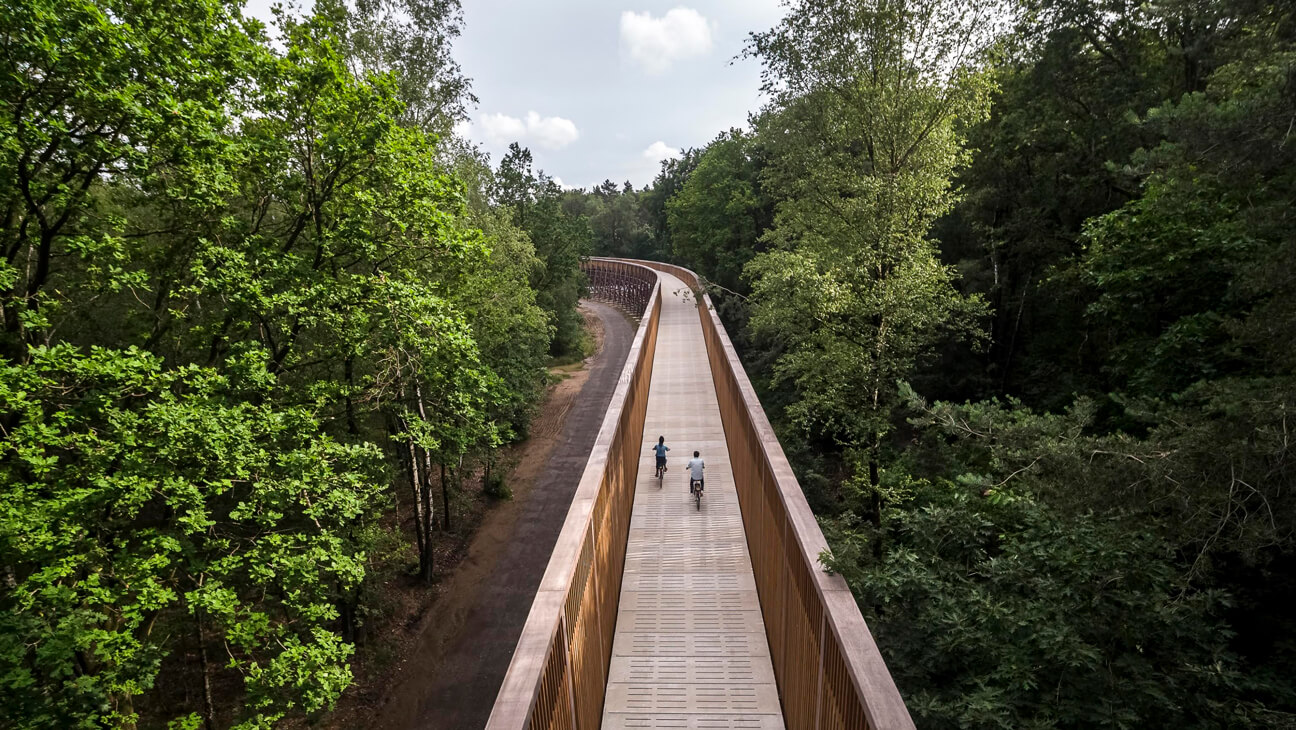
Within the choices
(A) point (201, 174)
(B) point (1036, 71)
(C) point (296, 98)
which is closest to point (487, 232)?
(C) point (296, 98)

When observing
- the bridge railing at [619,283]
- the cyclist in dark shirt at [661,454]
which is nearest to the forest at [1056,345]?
the cyclist in dark shirt at [661,454]

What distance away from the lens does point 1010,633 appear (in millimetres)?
4941

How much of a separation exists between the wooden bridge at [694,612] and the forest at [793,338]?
36.3 inches

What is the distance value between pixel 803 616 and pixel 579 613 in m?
1.77

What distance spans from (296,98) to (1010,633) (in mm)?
10863

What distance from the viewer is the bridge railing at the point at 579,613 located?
3.29 m

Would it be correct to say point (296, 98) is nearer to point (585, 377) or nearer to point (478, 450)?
point (478, 450)

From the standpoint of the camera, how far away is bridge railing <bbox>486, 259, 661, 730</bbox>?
3.29 metres

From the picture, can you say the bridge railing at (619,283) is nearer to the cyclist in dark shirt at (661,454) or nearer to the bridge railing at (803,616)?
the cyclist in dark shirt at (661,454)

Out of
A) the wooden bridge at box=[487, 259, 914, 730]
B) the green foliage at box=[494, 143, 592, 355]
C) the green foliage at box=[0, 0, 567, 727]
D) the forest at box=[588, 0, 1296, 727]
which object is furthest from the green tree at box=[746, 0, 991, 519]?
the green foliage at box=[494, 143, 592, 355]

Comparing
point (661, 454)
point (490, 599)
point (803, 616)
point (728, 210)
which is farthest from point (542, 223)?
point (803, 616)

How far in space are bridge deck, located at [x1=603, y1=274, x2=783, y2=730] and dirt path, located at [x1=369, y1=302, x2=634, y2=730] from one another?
5.65 metres

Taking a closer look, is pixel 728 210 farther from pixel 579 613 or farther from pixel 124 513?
pixel 579 613

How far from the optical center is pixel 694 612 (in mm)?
6285
